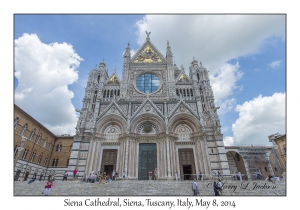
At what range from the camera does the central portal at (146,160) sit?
17859mm

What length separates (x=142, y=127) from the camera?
67.5 ft

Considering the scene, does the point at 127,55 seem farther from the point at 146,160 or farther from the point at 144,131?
the point at 146,160

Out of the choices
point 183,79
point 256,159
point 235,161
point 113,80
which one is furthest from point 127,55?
point 256,159

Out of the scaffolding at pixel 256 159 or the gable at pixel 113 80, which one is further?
the scaffolding at pixel 256 159

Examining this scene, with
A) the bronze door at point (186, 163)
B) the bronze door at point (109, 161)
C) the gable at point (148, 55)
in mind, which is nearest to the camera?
the bronze door at point (186, 163)

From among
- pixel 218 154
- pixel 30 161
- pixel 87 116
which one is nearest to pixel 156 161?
pixel 218 154

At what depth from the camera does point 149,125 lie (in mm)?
20547

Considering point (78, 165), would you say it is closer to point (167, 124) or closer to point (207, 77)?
point (167, 124)

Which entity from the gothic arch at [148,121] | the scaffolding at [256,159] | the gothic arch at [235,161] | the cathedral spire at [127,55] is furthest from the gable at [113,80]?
the scaffolding at [256,159]

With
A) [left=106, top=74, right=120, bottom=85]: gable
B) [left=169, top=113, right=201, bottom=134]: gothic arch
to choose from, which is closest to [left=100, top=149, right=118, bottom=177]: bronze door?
[left=169, top=113, right=201, bottom=134]: gothic arch

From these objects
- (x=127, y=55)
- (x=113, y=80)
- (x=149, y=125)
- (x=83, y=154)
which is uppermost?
(x=127, y=55)

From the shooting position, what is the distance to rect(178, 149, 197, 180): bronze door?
59.9 ft

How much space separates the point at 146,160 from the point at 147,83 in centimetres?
1088

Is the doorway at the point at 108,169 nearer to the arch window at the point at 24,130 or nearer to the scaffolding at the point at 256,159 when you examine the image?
the arch window at the point at 24,130
